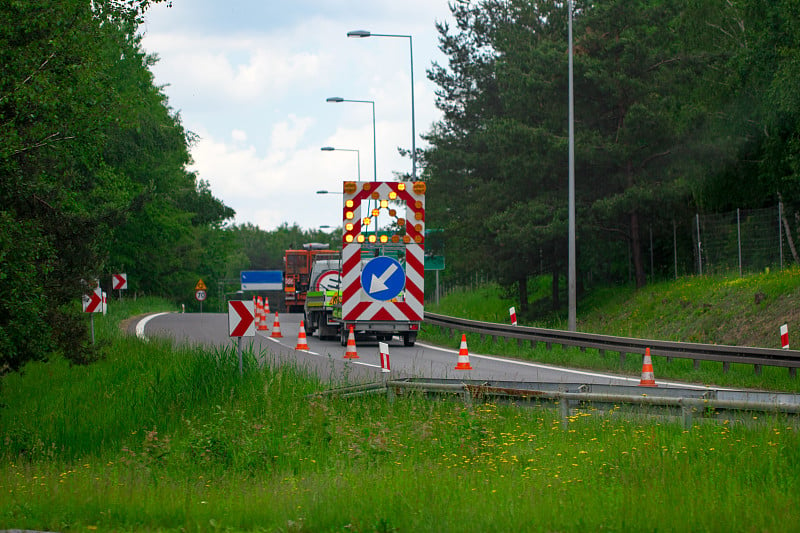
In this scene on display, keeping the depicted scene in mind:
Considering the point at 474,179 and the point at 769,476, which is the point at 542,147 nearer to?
the point at 474,179

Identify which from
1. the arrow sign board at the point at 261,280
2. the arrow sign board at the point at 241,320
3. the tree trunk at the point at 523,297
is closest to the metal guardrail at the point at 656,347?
the arrow sign board at the point at 241,320

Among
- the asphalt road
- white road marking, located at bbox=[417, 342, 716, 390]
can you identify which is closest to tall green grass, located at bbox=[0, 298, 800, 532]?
the asphalt road

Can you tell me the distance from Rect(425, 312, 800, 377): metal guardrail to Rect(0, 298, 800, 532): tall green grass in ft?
24.1

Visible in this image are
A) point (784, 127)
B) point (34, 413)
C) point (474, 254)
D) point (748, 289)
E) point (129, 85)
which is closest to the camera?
point (34, 413)

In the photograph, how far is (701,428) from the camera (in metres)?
9.37

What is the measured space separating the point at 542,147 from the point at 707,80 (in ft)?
20.8

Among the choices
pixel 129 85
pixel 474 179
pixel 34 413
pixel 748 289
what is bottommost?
pixel 34 413

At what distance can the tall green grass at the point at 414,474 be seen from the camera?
284 inches

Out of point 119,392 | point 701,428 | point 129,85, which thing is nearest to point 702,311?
point 119,392

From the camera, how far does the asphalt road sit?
17.7 meters

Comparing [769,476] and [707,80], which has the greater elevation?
[707,80]

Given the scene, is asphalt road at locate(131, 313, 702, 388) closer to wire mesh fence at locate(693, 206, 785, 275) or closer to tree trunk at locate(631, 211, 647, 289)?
wire mesh fence at locate(693, 206, 785, 275)

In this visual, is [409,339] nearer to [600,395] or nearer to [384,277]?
[384,277]

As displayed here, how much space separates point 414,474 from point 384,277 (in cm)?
827
